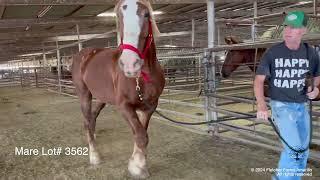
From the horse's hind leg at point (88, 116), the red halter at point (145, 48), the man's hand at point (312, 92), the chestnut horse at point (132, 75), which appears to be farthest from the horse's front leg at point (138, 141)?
the man's hand at point (312, 92)

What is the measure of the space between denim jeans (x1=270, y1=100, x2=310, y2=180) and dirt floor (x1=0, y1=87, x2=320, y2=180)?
0.93 meters

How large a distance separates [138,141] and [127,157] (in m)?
0.92

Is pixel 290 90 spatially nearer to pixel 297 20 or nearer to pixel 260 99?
pixel 260 99

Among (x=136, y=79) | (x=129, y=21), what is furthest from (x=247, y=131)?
(x=129, y=21)

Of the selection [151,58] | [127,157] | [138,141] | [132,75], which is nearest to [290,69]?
[132,75]

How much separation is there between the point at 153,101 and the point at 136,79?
323 mm

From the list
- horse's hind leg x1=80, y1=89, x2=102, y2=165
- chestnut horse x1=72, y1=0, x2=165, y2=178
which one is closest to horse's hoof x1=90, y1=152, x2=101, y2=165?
chestnut horse x1=72, y1=0, x2=165, y2=178

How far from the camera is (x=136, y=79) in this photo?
299cm

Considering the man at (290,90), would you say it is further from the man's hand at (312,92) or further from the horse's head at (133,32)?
the horse's head at (133,32)

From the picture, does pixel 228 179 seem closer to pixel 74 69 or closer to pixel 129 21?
pixel 129 21

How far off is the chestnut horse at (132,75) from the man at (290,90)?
3.26 feet

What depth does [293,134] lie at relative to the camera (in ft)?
7.10

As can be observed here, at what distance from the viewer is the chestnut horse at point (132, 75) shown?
2.69 meters

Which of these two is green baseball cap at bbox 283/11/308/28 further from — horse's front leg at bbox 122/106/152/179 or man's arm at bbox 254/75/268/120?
horse's front leg at bbox 122/106/152/179
